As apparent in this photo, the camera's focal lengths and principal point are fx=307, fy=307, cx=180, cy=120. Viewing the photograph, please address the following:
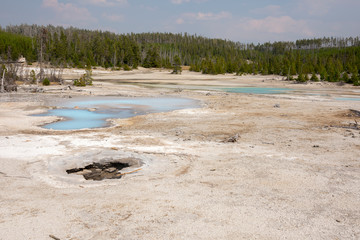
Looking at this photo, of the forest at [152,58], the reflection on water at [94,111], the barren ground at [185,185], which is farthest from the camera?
the forest at [152,58]

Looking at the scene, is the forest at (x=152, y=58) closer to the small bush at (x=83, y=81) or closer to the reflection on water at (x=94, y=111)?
the small bush at (x=83, y=81)

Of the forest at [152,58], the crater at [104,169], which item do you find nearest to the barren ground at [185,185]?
the crater at [104,169]

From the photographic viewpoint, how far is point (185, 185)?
798 cm

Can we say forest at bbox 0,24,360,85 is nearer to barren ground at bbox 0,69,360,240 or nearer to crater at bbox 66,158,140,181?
barren ground at bbox 0,69,360,240

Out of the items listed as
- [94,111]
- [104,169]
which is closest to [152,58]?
[94,111]

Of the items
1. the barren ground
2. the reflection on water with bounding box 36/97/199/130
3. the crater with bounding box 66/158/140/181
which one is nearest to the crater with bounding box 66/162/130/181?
the crater with bounding box 66/158/140/181

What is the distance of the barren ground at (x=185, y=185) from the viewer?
579 centimetres

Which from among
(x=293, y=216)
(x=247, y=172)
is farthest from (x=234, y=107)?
(x=293, y=216)

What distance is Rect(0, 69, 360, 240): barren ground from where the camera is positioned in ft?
19.0

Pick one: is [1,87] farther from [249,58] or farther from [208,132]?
[249,58]

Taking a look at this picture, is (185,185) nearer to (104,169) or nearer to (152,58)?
(104,169)

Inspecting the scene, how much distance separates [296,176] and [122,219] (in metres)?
5.16

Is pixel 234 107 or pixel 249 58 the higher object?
pixel 249 58

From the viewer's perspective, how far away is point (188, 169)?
9320mm
